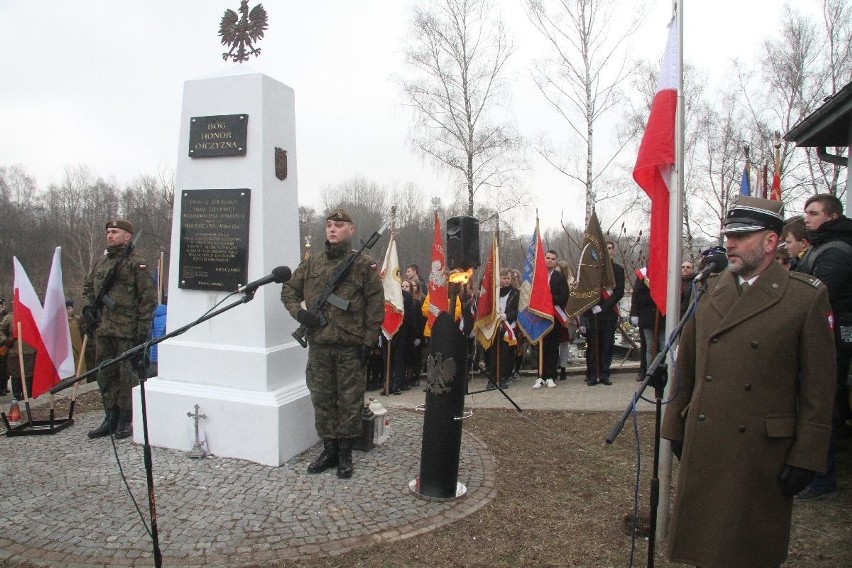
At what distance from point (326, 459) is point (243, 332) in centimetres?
140

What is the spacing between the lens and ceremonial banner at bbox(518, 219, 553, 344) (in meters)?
8.34

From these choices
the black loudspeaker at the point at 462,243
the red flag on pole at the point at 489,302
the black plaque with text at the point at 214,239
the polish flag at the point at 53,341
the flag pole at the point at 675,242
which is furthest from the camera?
the red flag on pole at the point at 489,302

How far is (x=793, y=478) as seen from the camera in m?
2.42

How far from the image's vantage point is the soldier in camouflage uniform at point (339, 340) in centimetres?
485

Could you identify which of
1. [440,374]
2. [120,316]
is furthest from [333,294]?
[120,316]

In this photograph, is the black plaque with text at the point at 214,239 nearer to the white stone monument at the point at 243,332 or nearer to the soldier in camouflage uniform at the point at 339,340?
the white stone monument at the point at 243,332

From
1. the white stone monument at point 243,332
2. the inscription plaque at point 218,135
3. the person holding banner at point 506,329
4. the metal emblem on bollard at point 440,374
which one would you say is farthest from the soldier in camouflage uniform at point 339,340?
the person holding banner at point 506,329

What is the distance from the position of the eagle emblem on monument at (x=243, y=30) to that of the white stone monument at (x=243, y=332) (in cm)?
29

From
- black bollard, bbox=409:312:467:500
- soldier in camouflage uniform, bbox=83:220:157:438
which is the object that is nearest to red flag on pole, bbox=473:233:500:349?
black bollard, bbox=409:312:467:500

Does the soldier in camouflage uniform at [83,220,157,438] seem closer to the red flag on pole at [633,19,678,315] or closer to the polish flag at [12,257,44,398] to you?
the polish flag at [12,257,44,398]

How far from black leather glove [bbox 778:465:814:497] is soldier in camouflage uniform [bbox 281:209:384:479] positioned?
10.5 ft

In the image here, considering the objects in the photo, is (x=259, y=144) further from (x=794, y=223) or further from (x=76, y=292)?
(x=76, y=292)

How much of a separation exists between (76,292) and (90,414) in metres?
32.8

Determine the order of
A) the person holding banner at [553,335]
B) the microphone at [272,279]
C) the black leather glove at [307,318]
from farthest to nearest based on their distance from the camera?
the person holding banner at [553,335], the black leather glove at [307,318], the microphone at [272,279]
